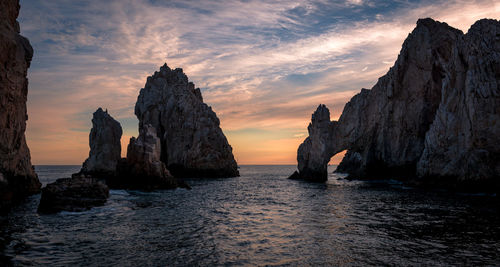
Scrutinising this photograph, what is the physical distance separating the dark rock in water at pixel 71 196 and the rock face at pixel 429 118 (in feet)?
127

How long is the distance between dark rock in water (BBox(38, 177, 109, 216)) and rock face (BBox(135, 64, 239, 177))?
187 feet

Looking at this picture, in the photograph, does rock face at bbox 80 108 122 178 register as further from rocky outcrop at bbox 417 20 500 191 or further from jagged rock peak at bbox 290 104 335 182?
rocky outcrop at bbox 417 20 500 191

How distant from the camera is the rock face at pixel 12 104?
74.7 feet

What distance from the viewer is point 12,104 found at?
24547 millimetres

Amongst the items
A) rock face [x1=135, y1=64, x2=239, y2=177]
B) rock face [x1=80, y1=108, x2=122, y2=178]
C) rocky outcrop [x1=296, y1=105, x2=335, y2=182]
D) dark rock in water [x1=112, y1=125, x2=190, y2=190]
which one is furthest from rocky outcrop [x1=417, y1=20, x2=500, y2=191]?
rock face [x1=80, y1=108, x2=122, y2=178]

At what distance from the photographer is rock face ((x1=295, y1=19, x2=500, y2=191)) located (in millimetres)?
34781

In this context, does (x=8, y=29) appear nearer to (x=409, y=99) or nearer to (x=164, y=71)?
(x=409, y=99)

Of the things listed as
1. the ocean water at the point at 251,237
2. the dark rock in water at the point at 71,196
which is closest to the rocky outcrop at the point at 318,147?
the ocean water at the point at 251,237

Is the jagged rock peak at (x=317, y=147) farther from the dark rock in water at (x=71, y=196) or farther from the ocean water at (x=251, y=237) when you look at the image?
the dark rock in water at (x=71, y=196)

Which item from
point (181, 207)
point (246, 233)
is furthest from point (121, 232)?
point (181, 207)

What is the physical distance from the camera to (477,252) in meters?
12.4

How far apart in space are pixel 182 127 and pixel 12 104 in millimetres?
61706

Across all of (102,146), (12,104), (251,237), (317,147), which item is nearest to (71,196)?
(12,104)

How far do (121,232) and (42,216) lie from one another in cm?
767
